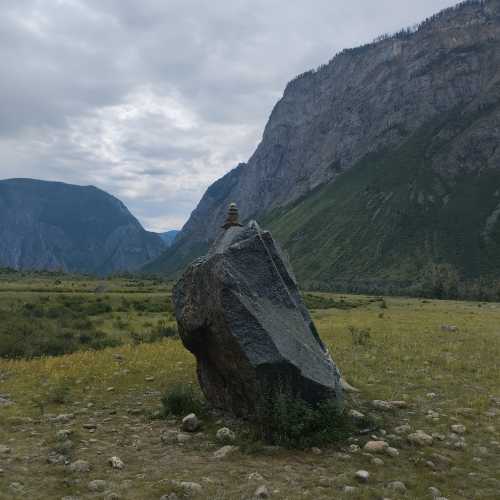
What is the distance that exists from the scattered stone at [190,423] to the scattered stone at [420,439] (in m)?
4.25

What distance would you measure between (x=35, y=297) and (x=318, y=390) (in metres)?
40.1

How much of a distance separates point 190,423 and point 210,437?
2.35 feet

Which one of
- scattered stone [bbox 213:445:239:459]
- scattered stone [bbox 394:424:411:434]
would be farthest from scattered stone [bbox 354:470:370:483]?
scattered stone [bbox 394:424:411:434]

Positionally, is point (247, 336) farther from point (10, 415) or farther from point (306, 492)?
point (10, 415)

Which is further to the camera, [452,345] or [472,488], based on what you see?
[452,345]

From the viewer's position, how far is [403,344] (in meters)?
22.7

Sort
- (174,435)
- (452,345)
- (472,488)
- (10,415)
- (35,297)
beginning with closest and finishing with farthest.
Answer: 1. (472,488)
2. (174,435)
3. (10,415)
4. (452,345)
5. (35,297)

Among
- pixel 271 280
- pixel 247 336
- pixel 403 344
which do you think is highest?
pixel 271 280

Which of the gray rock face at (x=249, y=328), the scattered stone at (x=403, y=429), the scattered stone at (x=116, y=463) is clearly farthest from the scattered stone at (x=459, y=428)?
the scattered stone at (x=116, y=463)

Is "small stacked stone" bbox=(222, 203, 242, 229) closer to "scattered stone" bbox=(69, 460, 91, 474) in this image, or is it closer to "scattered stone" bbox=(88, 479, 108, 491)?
"scattered stone" bbox=(69, 460, 91, 474)

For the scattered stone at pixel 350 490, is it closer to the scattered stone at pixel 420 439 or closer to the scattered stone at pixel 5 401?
the scattered stone at pixel 420 439

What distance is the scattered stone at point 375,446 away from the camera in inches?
354

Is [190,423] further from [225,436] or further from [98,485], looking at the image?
[98,485]

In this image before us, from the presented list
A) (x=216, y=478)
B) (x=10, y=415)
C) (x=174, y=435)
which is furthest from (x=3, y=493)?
(x=10, y=415)
